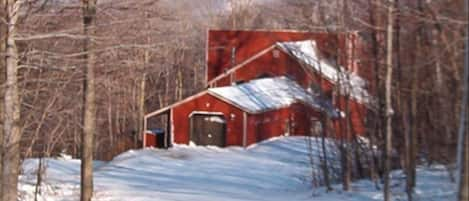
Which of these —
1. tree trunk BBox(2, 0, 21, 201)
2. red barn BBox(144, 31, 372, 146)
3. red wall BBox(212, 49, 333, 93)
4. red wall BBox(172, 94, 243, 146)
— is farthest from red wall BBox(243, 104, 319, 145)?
tree trunk BBox(2, 0, 21, 201)

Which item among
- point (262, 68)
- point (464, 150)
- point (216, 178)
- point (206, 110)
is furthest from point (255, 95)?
point (464, 150)

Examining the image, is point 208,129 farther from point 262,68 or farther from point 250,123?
point 262,68

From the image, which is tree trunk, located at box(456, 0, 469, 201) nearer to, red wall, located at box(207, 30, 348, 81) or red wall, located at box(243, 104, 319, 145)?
red wall, located at box(243, 104, 319, 145)

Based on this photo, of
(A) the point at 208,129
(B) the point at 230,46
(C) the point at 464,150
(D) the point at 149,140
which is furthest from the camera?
(B) the point at 230,46

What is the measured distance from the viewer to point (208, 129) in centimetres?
5688

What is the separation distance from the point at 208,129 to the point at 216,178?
22075 mm

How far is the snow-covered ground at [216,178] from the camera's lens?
2225 centimetres

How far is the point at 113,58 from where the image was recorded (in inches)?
750

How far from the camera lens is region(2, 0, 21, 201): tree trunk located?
16703 mm

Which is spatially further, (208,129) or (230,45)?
(230,45)

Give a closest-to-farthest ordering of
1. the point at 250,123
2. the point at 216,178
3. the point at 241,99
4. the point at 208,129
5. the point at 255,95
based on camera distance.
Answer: the point at 216,178 → the point at 250,123 → the point at 241,99 → the point at 255,95 → the point at 208,129

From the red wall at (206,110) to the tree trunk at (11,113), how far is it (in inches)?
1454

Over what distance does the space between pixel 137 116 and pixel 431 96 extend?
5840 cm

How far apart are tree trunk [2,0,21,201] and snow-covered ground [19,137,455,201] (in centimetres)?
542
